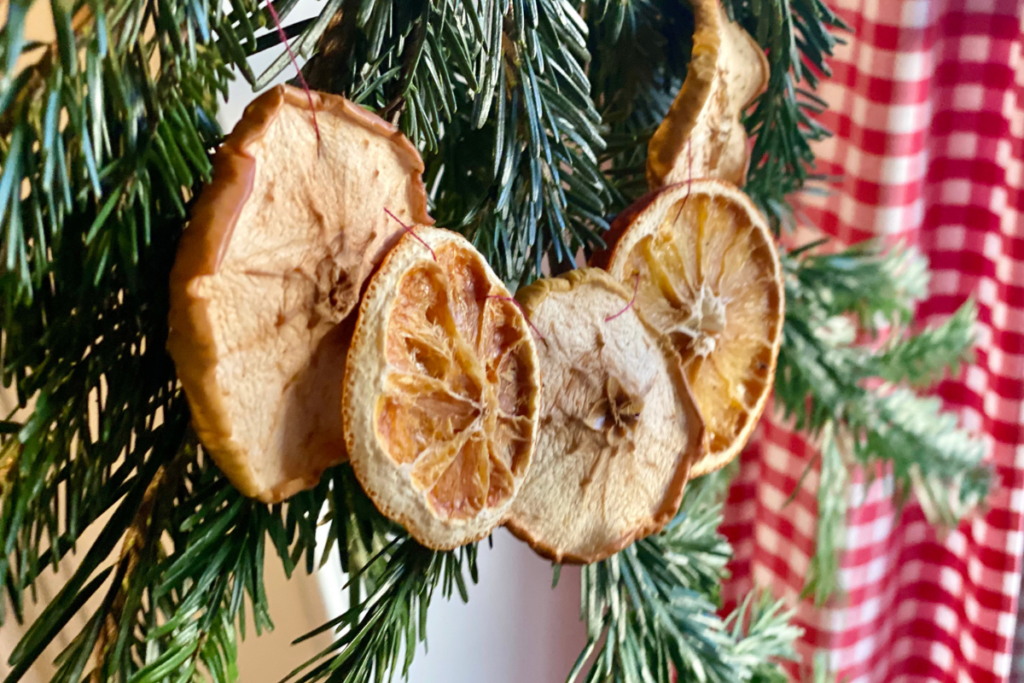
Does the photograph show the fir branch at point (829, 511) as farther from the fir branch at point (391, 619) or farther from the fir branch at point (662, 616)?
the fir branch at point (391, 619)

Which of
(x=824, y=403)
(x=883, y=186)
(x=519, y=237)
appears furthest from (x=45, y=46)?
(x=883, y=186)

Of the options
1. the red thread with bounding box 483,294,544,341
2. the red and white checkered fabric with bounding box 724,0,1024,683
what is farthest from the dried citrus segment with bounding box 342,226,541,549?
the red and white checkered fabric with bounding box 724,0,1024,683

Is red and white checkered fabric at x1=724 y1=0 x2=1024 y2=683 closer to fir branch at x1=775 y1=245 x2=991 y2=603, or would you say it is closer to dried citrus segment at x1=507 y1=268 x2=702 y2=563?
fir branch at x1=775 y1=245 x2=991 y2=603

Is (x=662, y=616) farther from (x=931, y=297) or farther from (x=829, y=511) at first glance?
(x=931, y=297)

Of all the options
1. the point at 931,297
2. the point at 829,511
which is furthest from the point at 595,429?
the point at 931,297

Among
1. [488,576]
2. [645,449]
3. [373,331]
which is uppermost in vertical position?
[373,331]

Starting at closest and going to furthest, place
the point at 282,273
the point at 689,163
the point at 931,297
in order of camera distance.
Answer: the point at 282,273 → the point at 689,163 → the point at 931,297

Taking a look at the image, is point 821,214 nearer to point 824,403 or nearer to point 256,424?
point 824,403
